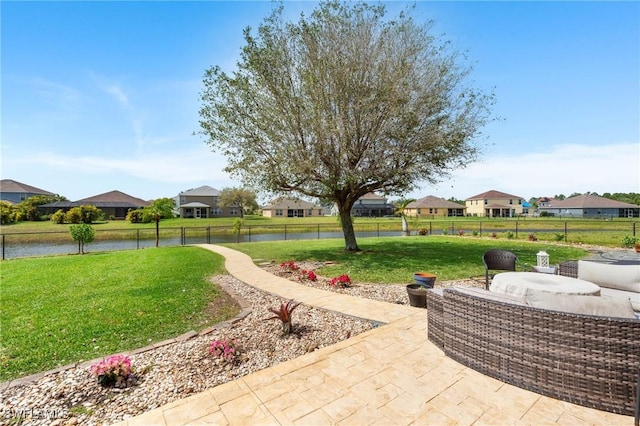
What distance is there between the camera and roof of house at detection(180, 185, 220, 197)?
49781 millimetres

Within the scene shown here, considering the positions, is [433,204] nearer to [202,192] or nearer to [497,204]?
[497,204]

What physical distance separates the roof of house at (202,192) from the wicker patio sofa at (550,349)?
52.0 meters

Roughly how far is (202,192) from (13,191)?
103ft

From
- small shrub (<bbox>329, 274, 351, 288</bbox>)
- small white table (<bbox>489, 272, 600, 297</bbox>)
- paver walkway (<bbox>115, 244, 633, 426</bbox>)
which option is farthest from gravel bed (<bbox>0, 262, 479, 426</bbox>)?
small white table (<bbox>489, 272, 600, 297</bbox>)

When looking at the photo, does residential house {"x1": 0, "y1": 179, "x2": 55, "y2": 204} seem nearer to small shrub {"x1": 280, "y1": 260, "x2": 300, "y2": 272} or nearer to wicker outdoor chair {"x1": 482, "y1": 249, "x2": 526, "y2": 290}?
small shrub {"x1": 280, "y1": 260, "x2": 300, "y2": 272}

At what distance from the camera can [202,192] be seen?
50.7m

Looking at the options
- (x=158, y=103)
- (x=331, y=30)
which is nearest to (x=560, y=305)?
(x=331, y=30)

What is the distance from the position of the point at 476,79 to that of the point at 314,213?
5086 centimetres

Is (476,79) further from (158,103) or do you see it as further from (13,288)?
(13,288)

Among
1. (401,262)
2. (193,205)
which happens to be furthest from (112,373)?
(193,205)

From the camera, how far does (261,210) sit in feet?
215

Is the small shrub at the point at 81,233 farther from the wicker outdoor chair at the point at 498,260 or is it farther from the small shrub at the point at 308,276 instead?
the wicker outdoor chair at the point at 498,260

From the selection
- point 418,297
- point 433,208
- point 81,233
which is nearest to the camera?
point 418,297

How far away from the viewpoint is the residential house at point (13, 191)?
47.7m
